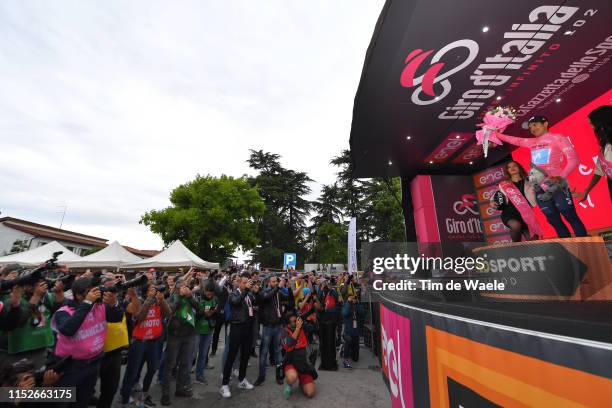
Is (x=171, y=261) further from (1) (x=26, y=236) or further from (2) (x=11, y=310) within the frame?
(1) (x=26, y=236)

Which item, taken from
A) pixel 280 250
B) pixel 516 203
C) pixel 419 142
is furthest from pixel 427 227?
pixel 280 250

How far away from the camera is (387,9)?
13.4 ft

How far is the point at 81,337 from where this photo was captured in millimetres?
3314

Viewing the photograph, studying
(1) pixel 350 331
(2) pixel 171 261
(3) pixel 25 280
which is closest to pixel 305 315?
(1) pixel 350 331

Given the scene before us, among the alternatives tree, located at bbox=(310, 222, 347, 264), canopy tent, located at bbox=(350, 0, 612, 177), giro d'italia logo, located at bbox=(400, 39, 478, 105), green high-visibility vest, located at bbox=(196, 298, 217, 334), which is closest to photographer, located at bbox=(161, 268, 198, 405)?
green high-visibility vest, located at bbox=(196, 298, 217, 334)

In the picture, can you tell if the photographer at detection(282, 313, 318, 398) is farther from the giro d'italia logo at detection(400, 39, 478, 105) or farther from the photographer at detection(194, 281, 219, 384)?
the giro d'italia logo at detection(400, 39, 478, 105)

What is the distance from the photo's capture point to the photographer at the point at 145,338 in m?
4.74

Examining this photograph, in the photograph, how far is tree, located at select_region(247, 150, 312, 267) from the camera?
37.0m

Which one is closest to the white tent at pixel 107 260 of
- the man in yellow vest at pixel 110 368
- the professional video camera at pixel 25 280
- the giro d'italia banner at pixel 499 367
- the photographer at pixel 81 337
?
the man in yellow vest at pixel 110 368

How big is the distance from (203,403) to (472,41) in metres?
8.48

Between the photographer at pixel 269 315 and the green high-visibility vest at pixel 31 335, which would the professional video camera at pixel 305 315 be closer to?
the photographer at pixel 269 315

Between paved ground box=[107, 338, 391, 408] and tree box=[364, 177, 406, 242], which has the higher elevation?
tree box=[364, 177, 406, 242]

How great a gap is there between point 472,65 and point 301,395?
25.5ft

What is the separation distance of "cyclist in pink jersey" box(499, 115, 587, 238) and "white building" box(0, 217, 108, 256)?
57.3 m
